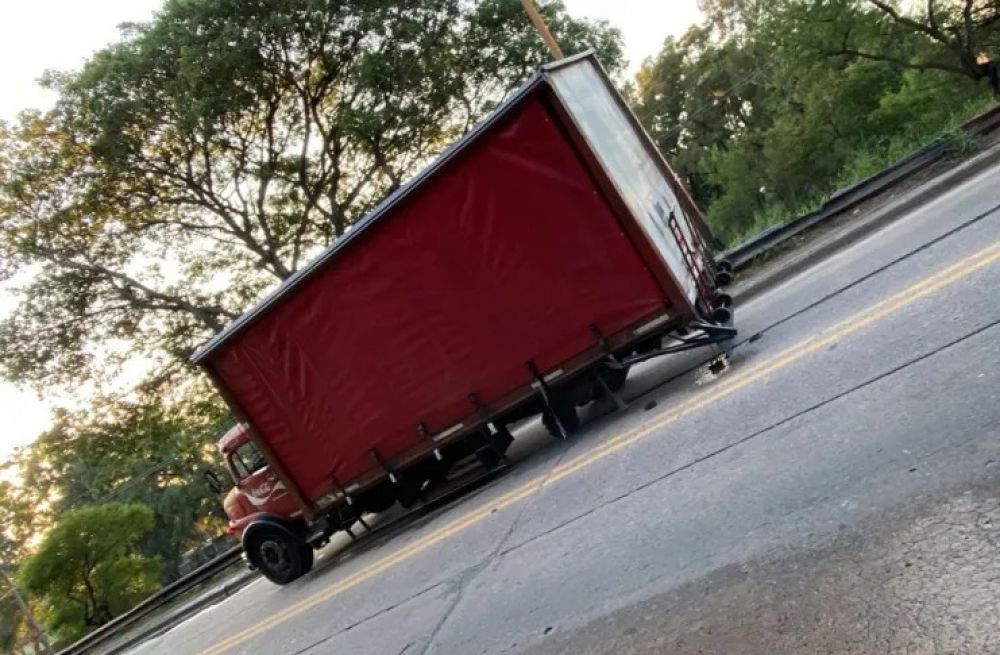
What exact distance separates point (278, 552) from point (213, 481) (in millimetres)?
A: 1300

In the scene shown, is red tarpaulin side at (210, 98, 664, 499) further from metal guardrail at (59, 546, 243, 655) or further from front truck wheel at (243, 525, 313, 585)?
metal guardrail at (59, 546, 243, 655)

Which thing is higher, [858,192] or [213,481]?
[213,481]

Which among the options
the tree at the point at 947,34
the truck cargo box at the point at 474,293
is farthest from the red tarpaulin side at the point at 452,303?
the tree at the point at 947,34

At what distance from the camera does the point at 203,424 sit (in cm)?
1967

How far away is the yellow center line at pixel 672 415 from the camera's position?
17.7 ft

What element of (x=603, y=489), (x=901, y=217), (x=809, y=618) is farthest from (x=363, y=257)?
(x=901, y=217)

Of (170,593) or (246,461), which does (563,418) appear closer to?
(246,461)

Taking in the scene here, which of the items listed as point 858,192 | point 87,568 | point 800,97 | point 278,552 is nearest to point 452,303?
point 278,552

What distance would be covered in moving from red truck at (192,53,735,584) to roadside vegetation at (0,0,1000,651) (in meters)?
6.09

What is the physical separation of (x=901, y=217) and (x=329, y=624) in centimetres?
798

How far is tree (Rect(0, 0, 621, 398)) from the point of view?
47.8 feet

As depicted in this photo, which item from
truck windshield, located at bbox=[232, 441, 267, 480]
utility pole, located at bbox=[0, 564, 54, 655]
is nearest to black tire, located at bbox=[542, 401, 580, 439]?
truck windshield, located at bbox=[232, 441, 267, 480]

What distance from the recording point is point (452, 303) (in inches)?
275

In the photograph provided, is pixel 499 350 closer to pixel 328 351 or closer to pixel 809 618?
pixel 328 351
